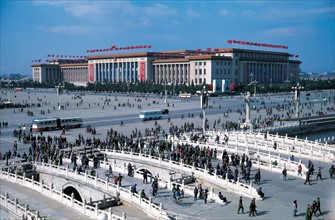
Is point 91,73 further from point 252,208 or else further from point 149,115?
point 252,208

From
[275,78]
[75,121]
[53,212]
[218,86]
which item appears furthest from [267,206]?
[275,78]

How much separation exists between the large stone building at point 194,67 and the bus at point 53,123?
237ft

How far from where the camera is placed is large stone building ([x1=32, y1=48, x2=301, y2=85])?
385ft

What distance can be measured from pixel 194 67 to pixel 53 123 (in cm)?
7850

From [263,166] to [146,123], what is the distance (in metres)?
26.6

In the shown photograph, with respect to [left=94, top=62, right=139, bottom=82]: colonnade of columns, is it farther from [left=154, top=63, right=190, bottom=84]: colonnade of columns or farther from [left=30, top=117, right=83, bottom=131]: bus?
[left=30, top=117, right=83, bottom=131]: bus

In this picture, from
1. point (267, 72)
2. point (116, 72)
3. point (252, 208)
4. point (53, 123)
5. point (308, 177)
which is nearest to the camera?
point (252, 208)

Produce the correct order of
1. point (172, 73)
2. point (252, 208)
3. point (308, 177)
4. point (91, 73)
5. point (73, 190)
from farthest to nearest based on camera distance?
point (91, 73), point (172, 73), point (73, 190), point (308, 177), point (252, 208)

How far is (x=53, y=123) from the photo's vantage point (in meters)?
44.1

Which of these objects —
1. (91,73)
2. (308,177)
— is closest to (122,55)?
(91,73)

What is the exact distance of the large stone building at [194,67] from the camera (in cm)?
11738

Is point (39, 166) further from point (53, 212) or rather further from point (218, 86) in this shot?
point (218, 86)

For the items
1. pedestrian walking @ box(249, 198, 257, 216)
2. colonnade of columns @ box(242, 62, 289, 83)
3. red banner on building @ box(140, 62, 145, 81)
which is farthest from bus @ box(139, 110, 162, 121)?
red banner on building @ box(140, 62, 145, 81)

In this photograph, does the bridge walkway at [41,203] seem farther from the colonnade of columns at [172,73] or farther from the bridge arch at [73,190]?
the colonnade of columns at [172,73]
